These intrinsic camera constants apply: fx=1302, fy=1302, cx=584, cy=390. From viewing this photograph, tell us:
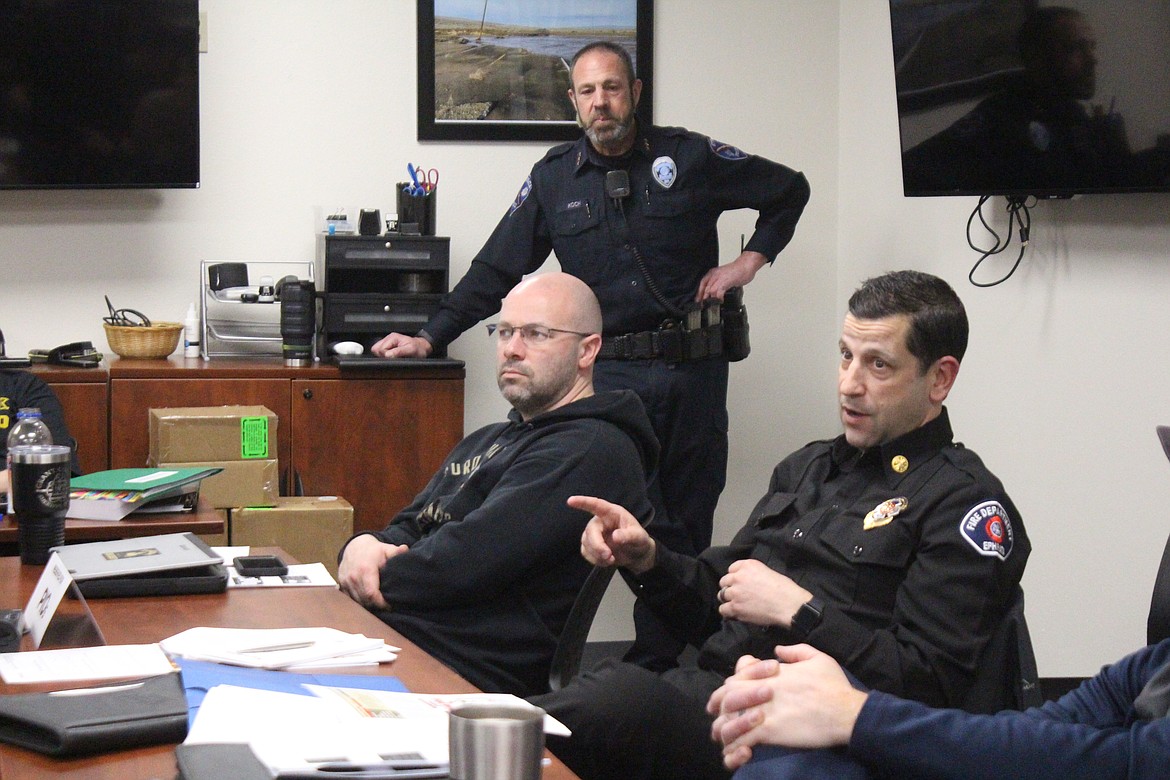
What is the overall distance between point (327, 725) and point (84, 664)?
1.39 feet

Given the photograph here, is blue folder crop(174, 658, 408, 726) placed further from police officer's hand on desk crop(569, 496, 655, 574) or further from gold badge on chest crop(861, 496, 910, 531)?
gold badge on chest crop(861, 496, 910, 531)

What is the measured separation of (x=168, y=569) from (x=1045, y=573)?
8.17ft

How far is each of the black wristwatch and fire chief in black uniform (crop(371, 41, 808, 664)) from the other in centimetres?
193

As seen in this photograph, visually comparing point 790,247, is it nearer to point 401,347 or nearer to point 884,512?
point 401,347

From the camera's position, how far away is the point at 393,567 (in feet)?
7.39

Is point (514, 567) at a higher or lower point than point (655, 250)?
lower

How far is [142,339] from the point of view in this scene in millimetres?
3939

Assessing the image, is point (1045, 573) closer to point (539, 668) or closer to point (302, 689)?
point (539, 668)

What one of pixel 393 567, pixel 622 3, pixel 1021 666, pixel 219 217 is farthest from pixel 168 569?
pixel 622 3

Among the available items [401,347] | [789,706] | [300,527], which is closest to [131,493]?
[300,527]

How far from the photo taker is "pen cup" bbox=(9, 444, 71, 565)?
207 cm

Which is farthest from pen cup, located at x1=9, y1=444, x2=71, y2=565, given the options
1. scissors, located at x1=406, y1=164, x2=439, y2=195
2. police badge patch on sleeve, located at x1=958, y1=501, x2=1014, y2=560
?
scissors, located at x1=406, y1=164, x2=439, y2=195

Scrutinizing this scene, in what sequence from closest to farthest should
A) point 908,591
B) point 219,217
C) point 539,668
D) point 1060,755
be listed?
point 1060,755
point 908,591
point 539,668
point 219,217

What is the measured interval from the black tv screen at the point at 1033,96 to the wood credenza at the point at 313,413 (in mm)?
1549
